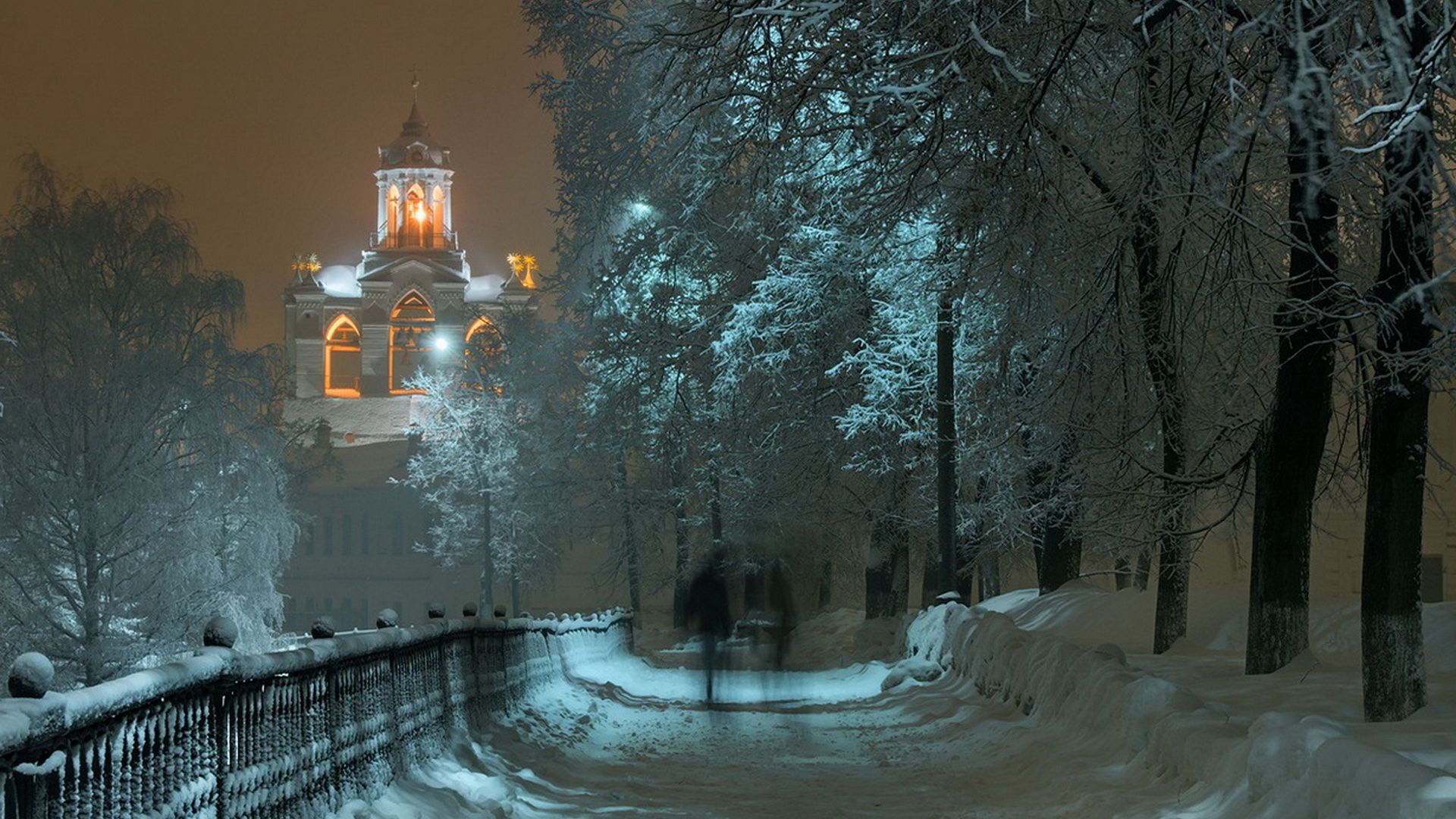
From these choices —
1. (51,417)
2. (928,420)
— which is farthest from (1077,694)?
(51,417)

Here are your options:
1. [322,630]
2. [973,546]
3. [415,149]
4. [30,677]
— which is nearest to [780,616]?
[322,630]

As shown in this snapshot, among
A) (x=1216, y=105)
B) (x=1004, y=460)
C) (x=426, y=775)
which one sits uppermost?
(x=1216, y=105)

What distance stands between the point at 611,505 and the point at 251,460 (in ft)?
45.4

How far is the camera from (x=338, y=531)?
268 ft

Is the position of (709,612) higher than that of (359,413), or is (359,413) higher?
(359,413)

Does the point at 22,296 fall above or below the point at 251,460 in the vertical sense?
above

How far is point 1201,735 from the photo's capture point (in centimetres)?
904

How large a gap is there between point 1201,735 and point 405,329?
104 meters

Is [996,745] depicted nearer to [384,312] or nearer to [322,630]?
[322,630]

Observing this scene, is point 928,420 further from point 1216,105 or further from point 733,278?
point 1216,105

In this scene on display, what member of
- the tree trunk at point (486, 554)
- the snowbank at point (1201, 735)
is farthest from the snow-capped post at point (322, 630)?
the tree trunk at point (486, 554)

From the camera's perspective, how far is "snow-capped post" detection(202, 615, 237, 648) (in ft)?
22.5

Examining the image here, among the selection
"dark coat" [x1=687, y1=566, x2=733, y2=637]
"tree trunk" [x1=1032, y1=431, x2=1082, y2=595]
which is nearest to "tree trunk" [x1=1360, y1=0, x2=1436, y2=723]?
"dark coat" [x1=687, y1=566, x2=733, y2=637]

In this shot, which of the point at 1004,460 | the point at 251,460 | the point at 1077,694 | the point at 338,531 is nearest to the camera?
the point at 1077,694
